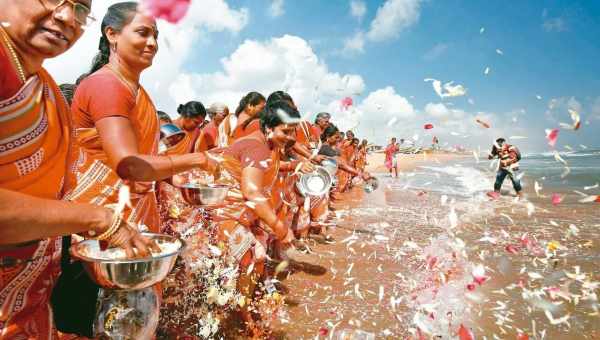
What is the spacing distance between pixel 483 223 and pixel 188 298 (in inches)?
308

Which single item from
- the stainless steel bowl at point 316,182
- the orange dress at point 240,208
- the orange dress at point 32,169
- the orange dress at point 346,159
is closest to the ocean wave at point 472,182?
the orange dress at point 346,159

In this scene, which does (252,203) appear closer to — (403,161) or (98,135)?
(98,135)

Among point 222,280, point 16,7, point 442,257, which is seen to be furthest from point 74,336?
point 442,257

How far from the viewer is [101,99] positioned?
6.50 feet

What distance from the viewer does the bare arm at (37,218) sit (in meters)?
1.03

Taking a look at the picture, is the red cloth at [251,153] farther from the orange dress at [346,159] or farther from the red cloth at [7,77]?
the orange dress at [346,159]

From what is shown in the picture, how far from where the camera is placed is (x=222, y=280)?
3.56m

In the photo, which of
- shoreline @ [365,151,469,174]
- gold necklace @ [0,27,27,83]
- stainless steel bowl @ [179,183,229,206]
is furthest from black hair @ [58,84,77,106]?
shoreline @ [365,151,469,174]

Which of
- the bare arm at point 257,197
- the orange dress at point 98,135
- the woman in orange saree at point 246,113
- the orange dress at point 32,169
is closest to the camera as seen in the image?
the orange dress at point 32,169

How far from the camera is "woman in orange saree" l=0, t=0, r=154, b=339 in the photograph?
1136 mm

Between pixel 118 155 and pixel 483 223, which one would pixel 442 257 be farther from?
pixel 118 155

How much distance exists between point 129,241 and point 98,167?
933mm

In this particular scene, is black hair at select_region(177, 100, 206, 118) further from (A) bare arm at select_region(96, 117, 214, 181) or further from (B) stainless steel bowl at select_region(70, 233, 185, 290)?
(B) stainless steel bowl at select_region(70, 233, 185, 290)

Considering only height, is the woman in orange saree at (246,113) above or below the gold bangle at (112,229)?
above
